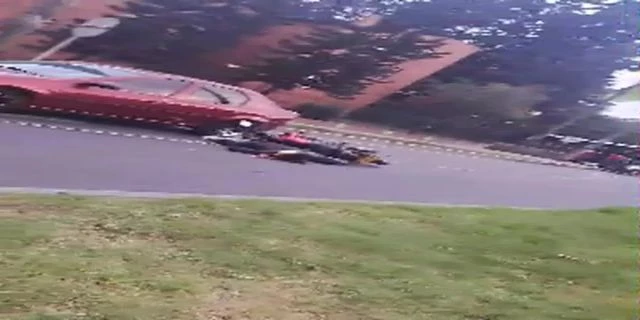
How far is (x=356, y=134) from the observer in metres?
4.33

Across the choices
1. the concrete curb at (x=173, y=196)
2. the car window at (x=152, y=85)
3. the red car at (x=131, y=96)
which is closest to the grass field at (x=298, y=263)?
the concrete curb at (x=173, y=196)

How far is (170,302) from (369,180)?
4.57ft

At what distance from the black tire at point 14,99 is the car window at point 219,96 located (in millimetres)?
724

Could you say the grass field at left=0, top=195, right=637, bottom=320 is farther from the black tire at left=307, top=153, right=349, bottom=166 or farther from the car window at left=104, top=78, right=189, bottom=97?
the car window at left=104, top=78, right=189, bottom=97

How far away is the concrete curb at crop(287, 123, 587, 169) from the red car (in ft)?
0.45

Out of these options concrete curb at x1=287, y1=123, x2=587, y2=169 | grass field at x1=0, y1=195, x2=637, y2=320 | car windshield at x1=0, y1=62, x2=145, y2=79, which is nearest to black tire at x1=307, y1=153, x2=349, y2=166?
concrete curb at x1=287, y1=123, x2=587, y2=169

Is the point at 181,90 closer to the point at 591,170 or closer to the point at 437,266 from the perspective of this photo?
the point at 437,266

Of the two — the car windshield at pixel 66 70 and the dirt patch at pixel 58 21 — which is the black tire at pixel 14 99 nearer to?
the car windshield at pixel 66 70

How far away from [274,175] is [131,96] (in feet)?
2.48

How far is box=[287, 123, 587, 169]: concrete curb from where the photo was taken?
4281 millimetres

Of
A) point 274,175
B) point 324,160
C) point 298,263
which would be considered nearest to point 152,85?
point 274,175

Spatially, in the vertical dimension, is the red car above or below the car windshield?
below

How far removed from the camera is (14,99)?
3.92 m

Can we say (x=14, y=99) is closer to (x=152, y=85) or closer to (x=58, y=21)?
(x=58, y=21)
